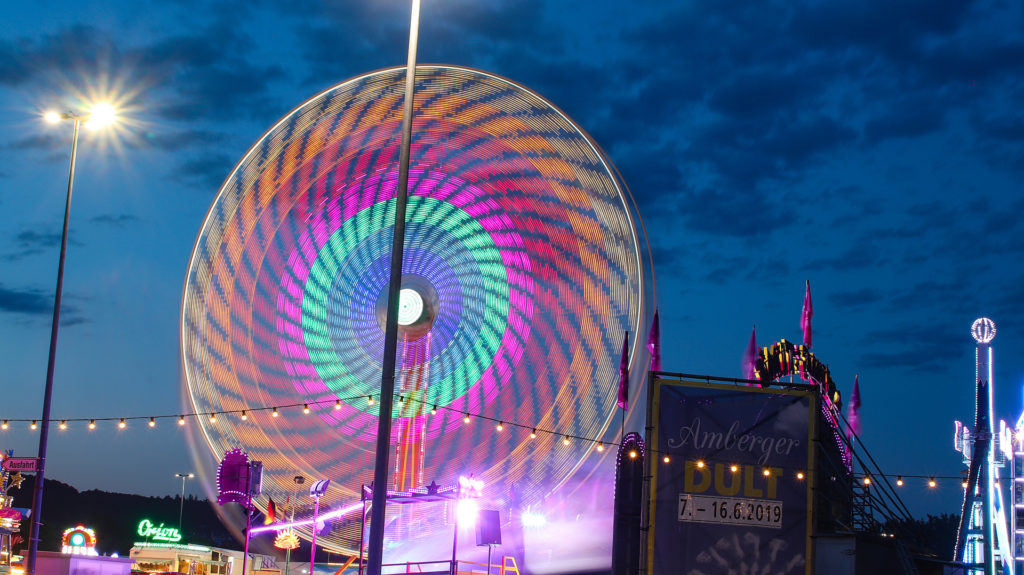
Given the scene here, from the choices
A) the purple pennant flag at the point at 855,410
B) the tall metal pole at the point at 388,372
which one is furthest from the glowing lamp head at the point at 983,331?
the tall metal pole at the point at 388,372

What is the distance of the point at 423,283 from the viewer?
83.7 ft

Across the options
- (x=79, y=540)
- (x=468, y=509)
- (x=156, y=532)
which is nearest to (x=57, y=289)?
(x=468, y=509)

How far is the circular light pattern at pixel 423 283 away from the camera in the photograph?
25203mm

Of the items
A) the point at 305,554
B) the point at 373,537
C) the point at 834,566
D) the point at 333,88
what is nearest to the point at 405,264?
the point at 333,88

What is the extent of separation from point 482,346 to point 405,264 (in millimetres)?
2766

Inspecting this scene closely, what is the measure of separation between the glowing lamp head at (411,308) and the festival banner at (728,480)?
8511mm

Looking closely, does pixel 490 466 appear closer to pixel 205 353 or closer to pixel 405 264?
pixel 405 264

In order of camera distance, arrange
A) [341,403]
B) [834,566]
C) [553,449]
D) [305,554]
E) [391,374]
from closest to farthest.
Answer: [391,374] < [834,566] < [341,403] < [553,449] < [305,554]

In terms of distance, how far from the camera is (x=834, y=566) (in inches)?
695

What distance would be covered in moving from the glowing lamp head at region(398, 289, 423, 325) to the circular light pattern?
0.05m

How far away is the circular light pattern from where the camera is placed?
992 inches

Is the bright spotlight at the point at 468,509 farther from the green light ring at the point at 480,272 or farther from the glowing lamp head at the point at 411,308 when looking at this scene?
the glowing lamp head at the point at 411,308

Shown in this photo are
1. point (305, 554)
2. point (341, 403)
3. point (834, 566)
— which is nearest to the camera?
point (834, 566)

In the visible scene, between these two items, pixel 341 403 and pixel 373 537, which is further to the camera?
pixel 341 403
